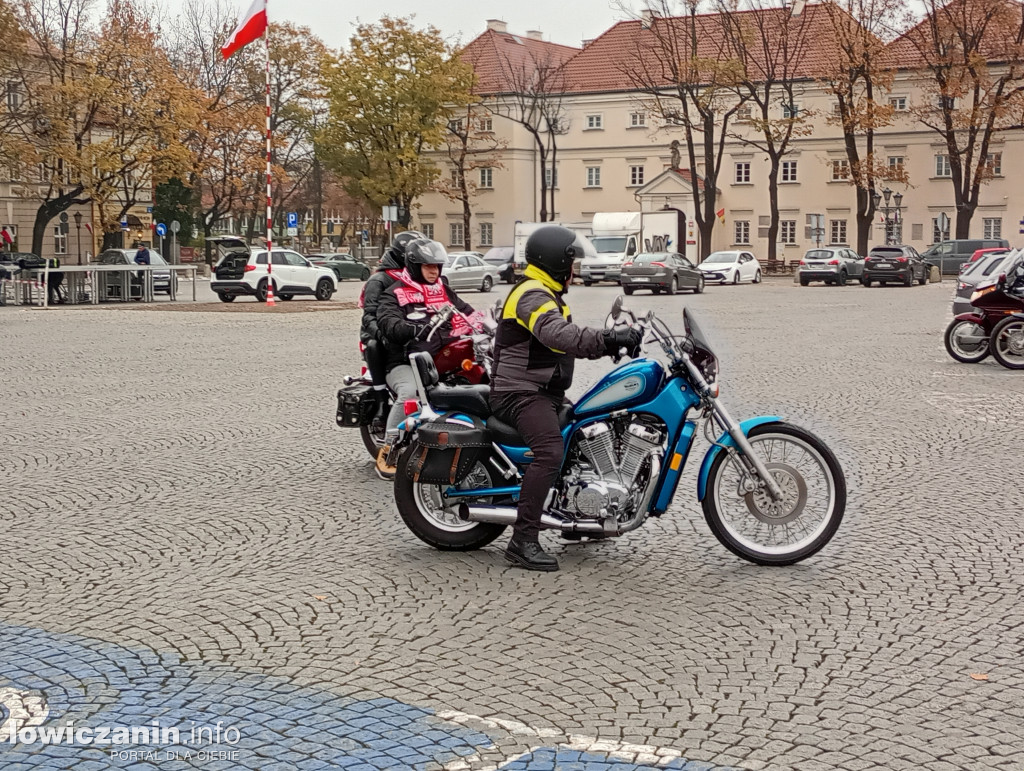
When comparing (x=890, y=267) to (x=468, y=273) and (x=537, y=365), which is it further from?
(x=537, y=365)

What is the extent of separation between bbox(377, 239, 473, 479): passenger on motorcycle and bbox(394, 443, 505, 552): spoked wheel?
178 centimetres

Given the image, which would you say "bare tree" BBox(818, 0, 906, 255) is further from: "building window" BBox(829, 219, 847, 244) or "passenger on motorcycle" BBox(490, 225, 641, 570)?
"passenger on motorcycle" BBox(490, 225, 641, 570)

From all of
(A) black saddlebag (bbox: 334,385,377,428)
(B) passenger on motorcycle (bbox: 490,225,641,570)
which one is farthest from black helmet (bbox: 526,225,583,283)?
(A) black saddlebag (bbox: 334,385,377,428)

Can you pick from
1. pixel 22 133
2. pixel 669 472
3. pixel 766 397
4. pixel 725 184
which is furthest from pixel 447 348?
pixel 725 184

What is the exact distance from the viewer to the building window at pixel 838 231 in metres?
74.4

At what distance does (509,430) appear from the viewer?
6.39 metres

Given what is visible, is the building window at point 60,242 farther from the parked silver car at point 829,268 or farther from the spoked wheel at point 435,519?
the spoked wheel at point 435,519

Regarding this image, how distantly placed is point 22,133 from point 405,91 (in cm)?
2634

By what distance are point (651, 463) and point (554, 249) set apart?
112 cm

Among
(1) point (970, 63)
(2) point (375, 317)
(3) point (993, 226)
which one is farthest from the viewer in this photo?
(3) point (993, 226)

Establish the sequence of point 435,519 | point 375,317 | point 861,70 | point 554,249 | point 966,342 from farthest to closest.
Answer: point 861,70, point 966,342, point 375,317, point 435,519, point 554,249

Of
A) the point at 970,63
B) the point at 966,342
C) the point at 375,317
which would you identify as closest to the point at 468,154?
the point at 970,63

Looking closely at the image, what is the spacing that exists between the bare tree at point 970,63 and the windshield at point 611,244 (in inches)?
616

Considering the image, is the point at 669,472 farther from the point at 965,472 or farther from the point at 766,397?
the point at 766,397
